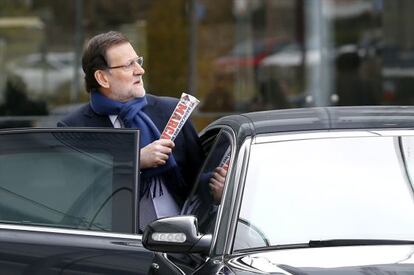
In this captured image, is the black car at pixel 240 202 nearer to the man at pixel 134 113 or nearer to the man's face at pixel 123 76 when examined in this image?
the man at pixel 134 113

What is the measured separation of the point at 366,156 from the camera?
454cm

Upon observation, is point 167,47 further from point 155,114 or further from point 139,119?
point 139,119

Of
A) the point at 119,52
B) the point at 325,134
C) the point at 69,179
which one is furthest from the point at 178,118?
the point at 325,134

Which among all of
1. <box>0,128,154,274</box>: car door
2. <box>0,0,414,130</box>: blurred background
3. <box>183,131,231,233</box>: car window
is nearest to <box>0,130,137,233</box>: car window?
<box>0,128,154,274</box>: car door

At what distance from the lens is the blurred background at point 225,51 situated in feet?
42.6

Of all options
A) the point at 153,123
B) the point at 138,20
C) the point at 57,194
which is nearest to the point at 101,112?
the point at 153,123

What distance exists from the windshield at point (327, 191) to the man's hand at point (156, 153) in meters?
0.75

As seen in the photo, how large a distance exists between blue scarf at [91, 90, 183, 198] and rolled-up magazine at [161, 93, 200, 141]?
11 cm

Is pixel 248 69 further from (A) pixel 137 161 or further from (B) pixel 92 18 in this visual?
(A) pixel 137 161

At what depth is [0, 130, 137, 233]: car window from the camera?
16.4ft

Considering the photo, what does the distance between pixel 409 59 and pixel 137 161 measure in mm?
8898

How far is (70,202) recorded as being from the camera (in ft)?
16.8

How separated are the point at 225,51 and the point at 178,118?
807 cm

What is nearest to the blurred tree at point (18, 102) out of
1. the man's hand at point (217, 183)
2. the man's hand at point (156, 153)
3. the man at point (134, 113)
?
the man at point (134, 113)
